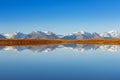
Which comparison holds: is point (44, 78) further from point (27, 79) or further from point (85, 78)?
point (85, 78)

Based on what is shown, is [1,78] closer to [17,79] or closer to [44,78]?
[17,79]

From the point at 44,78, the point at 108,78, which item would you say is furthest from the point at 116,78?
the point at 44,78

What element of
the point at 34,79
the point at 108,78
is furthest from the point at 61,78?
the point at 108,78

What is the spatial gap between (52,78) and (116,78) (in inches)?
162

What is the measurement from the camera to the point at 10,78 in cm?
1814

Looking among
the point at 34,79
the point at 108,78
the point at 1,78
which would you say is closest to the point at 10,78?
the point at 1,78

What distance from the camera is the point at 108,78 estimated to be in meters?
18.1

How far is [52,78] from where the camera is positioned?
18.1 metres

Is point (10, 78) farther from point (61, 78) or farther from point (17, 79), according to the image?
point (61, 78)

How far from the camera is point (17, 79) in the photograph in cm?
1767

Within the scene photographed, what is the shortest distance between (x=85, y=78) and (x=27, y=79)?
369 cm

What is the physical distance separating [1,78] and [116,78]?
736cm

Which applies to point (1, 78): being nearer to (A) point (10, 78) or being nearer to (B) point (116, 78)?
(A) point (10, 78)

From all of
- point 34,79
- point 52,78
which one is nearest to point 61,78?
point 52,78
